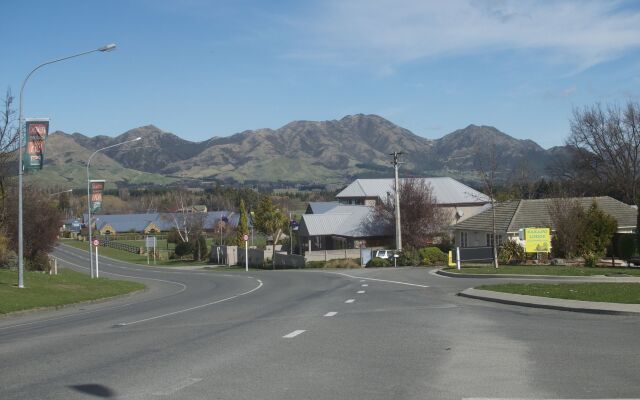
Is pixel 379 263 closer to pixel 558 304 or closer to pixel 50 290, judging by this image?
pixel 50 290

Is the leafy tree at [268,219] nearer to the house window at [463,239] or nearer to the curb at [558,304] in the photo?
the house window at [463,239]

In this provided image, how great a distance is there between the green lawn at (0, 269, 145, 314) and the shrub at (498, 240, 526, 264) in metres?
23.4

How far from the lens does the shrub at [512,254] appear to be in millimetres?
46562

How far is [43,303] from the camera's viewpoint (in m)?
25.7

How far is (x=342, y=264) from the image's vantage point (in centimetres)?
6003

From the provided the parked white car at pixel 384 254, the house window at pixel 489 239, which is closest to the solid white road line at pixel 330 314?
the parked white car at pixel 384 254

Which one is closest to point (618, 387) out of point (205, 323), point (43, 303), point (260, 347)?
point (260, 347)

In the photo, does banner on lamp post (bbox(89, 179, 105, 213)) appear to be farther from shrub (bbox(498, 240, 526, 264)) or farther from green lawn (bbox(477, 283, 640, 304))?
green lawn (bbox(477, 283, 640, 304))

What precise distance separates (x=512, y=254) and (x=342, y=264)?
17.0 m

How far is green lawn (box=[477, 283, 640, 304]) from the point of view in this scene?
59.7 feet

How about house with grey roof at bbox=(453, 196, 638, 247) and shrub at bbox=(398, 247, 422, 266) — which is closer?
shrub at bbox=(398, 247, 422, 266)

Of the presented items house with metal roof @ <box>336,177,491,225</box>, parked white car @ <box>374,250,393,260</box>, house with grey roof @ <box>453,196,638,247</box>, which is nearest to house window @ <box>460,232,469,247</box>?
house with grey roof @ <box>453,196,638,247</box>

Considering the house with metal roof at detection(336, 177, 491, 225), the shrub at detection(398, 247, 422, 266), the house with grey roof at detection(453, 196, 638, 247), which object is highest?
the house with metal roof at detection(336, 177, 491, 225)

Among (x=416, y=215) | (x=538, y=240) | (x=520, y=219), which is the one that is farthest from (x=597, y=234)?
(x=416, y=215)
